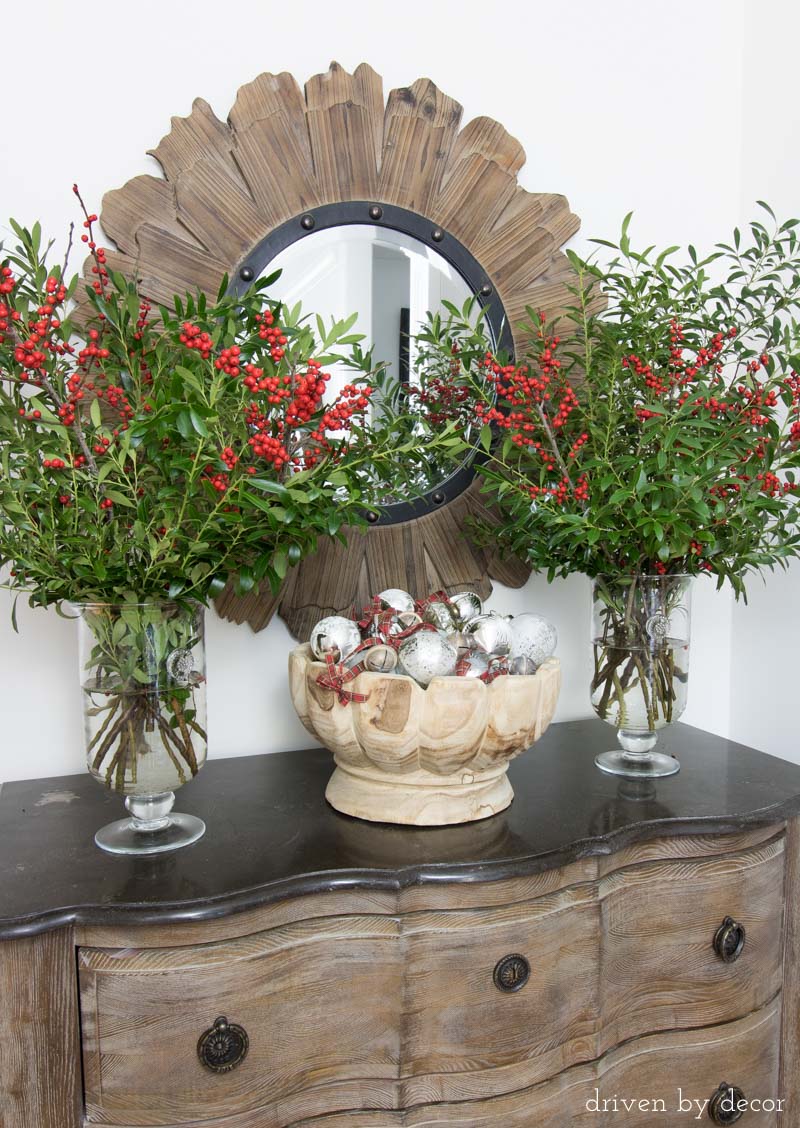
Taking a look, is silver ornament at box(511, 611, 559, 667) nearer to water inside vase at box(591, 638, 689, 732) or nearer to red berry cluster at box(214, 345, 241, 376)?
water inside vase at box(591, 638, 689, 732)

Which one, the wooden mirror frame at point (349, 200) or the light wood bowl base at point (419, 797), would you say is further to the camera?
the wooden mirror frame at point (349, 200)

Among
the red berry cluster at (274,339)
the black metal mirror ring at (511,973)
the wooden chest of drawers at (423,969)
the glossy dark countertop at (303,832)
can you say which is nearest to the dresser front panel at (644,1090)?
the wooden chest of drawers at (423,969)

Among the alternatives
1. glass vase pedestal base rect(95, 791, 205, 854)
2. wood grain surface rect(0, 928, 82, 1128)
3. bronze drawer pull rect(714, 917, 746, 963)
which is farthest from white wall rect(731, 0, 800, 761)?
wood grain surface rect(0, 928, 82, 1128)

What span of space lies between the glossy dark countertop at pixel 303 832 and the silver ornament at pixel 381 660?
0.19 metres

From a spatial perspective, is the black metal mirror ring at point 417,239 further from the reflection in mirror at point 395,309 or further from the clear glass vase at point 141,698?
the clear glass vase at point 141,698

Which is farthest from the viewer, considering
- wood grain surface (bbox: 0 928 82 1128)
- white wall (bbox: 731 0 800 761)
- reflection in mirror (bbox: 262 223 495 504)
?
white wall (bbox: 731 0 800 761)

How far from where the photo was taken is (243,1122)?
0.94m

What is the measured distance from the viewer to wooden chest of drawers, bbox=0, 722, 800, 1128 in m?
0.89

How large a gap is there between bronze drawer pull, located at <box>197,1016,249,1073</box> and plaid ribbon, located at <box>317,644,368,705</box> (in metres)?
0.35

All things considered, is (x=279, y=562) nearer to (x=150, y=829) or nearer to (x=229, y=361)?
(x=229, y=361)

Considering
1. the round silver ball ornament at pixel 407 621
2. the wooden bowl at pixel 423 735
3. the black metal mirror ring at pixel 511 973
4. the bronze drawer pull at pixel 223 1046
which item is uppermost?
the round silver ball ornament at pixel 407 621

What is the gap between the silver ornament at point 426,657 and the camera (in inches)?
41.9

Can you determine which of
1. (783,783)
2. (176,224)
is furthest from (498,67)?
(783,783)

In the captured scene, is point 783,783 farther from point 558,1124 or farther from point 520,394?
point 520,394
